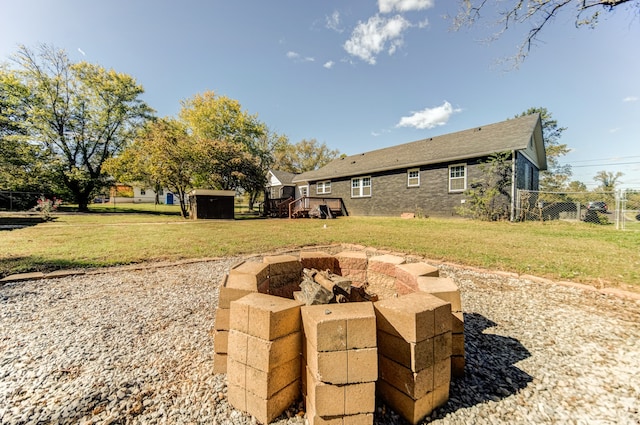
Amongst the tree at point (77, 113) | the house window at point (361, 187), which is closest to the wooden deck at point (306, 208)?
the house window at point (361, 187)

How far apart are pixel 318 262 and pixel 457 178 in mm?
12028

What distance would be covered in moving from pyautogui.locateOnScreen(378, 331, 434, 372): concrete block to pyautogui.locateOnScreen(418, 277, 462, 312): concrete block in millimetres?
391

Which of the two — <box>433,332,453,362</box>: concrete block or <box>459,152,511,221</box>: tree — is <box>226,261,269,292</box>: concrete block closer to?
<box>433,332,453,362</box>: concrete block

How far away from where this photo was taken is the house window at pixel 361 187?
16.2 meters

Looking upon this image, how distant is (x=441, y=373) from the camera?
4.41 feet

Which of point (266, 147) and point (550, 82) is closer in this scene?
point (550, 82)

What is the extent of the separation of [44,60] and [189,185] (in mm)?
15878

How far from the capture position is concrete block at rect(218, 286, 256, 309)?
1595 millimetres

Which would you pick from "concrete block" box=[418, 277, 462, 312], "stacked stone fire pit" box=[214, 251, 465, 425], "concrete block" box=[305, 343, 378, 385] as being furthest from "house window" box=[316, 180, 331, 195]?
"concrete block" box=[305, 343, 378, 385]

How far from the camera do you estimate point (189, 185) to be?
1720cm

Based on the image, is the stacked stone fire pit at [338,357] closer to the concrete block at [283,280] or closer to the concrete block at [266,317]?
the concrete block at [266,317]

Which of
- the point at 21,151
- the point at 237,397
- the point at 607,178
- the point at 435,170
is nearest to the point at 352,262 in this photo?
the point at 237,397

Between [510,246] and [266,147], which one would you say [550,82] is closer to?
[510,246]

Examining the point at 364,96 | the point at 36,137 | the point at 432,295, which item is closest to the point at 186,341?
the point at 432,295
